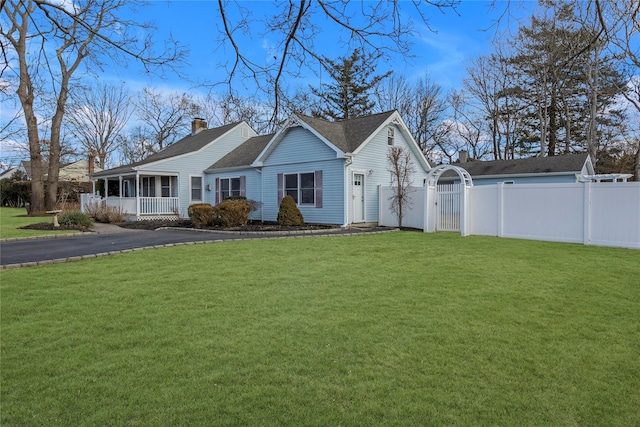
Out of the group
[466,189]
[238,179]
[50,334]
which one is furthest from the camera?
[238,179]

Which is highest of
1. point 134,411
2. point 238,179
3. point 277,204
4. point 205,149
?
point 205,149

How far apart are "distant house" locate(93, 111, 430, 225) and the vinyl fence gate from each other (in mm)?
3297

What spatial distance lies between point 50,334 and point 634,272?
8681mm

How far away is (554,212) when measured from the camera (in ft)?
38.3

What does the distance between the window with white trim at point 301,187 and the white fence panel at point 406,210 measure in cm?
295

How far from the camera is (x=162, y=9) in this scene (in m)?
4.34

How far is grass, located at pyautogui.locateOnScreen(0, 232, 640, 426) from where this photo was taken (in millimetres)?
2639

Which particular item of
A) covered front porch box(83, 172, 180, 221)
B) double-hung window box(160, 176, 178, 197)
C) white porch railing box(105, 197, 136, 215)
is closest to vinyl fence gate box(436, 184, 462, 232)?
covered front porch box(83, 172, 180, 221)

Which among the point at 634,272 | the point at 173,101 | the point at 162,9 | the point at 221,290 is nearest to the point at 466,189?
the point at 634,272

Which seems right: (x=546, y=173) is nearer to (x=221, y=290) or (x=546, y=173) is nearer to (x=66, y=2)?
(x=221, y=290)

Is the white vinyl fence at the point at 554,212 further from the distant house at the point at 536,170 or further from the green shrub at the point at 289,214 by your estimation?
the distant house at the point at 536,170

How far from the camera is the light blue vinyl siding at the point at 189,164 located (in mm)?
21609

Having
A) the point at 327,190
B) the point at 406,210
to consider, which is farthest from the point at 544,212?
the point at 327,190

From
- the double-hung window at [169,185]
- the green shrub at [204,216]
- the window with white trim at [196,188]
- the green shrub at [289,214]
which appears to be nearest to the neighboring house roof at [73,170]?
the double-hung window at [169,185]
